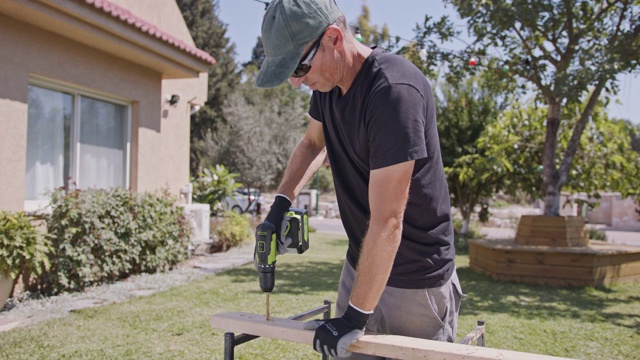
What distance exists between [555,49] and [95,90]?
6594mm

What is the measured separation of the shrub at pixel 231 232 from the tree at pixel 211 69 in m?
17.4

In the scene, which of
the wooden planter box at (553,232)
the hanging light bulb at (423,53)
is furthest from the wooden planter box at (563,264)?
the hanging light bulb at (423,53)

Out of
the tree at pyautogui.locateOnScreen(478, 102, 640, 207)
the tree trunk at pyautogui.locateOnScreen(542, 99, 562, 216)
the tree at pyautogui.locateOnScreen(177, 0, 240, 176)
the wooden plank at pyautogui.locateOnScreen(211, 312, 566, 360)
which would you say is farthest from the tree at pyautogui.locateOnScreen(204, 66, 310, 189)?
the wooden plank at pyautogui.locateOnScreen(211, 312, 566, 360)

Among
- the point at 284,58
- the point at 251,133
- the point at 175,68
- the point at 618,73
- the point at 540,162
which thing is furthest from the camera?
the point at 251,133

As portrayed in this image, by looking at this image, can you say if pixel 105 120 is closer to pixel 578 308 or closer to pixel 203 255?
pixel 203 255

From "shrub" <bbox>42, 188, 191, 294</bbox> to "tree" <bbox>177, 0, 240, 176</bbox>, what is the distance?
20494 millimetres

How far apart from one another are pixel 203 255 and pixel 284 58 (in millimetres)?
8087

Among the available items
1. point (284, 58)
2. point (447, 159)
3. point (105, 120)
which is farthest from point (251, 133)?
point (284, 58)

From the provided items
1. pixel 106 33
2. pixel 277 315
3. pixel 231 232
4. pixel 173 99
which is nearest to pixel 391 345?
pixel 277 315

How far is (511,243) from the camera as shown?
841cm

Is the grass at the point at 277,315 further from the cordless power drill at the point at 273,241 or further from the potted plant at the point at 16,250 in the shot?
the cordless power drill at the point at 273,241

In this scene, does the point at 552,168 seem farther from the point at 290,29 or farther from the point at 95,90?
the point at 290,29

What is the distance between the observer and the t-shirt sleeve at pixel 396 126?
1.80 m

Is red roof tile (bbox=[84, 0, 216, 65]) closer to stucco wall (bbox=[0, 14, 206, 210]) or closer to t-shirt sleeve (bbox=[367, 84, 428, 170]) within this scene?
stucco wall (bbox=[0, 14, 206, 210])
